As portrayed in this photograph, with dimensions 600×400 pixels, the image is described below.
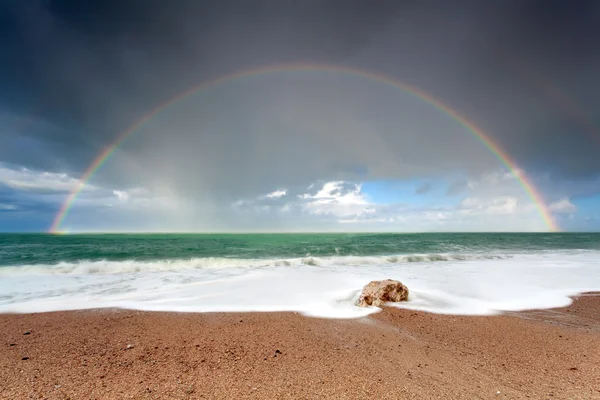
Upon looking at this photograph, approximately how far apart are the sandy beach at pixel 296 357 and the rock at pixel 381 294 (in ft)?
3.25

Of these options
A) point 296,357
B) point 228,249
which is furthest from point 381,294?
point 228,249

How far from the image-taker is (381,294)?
8203 mm

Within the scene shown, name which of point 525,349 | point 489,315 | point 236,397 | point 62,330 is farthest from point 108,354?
point 489,315

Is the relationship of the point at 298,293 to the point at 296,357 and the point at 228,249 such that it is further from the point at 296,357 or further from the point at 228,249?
the point at 228,249

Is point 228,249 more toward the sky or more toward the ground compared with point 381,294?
more toward the ground

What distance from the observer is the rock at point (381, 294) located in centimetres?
813

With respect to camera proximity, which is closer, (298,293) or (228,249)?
(298,293)

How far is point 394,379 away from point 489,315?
496cm

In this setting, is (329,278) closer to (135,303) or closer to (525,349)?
(135,303)

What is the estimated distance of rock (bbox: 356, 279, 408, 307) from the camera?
320 inches

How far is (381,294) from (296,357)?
4338 millimetres

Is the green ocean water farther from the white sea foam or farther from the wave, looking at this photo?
the white sea foam

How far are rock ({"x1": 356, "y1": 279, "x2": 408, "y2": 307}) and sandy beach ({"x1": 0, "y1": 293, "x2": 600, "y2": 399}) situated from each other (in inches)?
39.0

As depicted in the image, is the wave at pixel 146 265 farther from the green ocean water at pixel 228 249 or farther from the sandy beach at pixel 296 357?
the sandy beach at pixel 296 357
